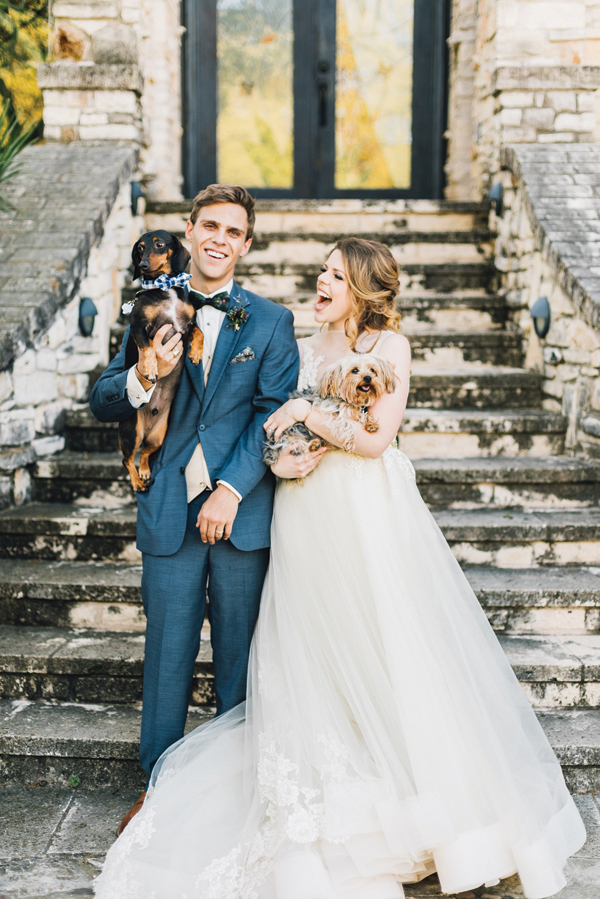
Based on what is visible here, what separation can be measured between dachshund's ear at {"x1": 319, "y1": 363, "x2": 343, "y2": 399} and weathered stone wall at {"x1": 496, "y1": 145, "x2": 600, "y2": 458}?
7.51 ft

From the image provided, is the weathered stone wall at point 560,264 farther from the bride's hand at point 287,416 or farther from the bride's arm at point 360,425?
the bride's hand at point 287,416

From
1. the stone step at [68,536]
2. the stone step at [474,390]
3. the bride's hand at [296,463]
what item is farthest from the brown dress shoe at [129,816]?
the stone step at [474,390]

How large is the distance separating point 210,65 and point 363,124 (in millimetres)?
1570

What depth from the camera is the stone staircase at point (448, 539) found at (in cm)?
292

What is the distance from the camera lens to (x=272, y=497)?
250 centimetres

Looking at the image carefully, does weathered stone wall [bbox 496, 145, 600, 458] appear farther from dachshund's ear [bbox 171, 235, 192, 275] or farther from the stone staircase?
dachshund's ear [bbox 171, 235, 192, 275]

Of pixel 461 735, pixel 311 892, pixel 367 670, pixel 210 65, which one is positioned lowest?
pixel 311 892

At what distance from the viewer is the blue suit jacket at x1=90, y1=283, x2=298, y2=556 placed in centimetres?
233

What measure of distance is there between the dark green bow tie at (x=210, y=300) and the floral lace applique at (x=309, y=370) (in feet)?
1.30

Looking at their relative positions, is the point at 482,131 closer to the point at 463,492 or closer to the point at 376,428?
the point at 463,492

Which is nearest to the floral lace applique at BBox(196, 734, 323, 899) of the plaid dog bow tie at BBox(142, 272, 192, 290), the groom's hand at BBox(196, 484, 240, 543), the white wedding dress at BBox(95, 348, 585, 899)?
the white wedding dress at BBox(95, 348, 585, 899)

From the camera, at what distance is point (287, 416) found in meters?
2.35

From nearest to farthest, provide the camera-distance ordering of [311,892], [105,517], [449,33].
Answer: [311,892] < [105,517] < [449,33]

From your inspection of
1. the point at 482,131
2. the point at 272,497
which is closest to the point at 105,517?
the point at 272,497
